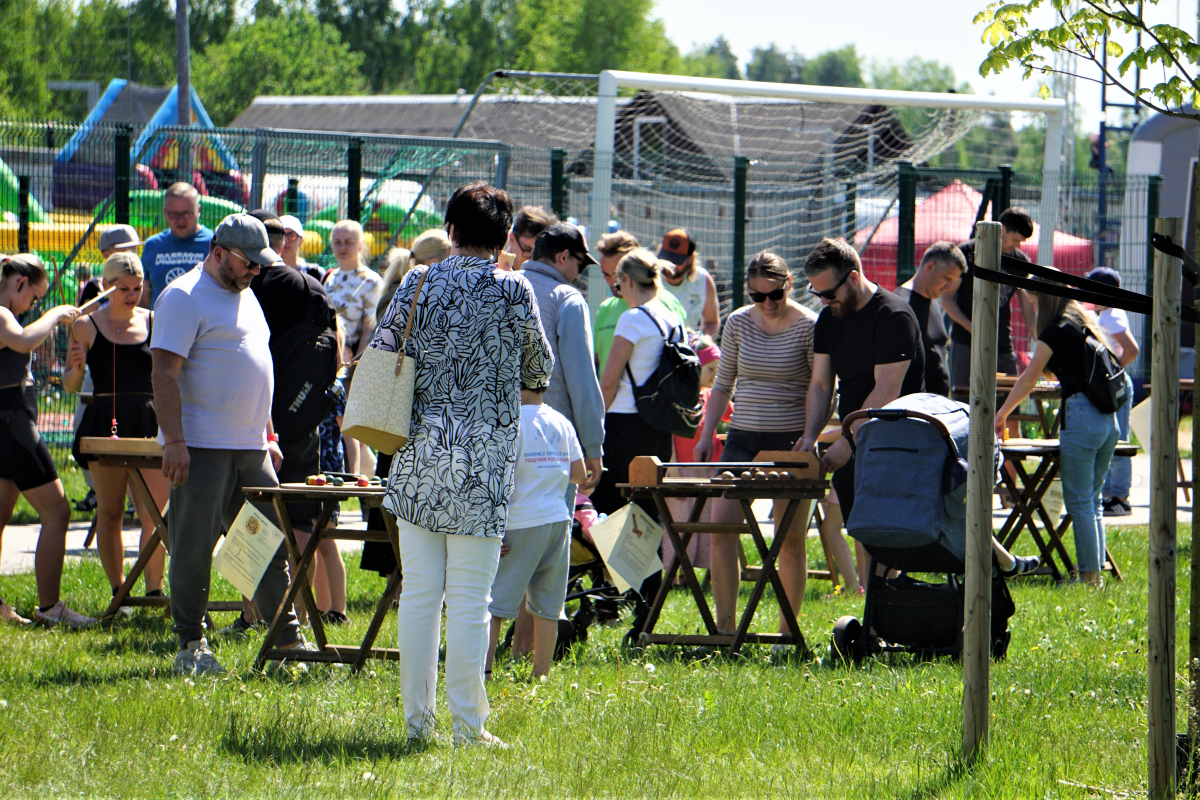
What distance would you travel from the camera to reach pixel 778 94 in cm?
1273

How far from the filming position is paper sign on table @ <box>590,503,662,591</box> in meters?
5.51

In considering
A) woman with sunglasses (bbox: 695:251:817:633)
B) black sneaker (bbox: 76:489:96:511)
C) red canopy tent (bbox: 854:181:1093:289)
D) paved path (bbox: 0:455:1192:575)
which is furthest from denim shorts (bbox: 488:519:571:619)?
red canopy tent (bbox: 854:181:1093:289)

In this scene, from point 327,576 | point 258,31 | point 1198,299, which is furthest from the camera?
point 258,31

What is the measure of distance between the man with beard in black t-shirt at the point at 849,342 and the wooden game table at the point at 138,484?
301 centimetres

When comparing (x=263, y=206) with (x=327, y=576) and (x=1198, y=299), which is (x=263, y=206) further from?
(x=1198, y=299)

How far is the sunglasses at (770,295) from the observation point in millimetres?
5953

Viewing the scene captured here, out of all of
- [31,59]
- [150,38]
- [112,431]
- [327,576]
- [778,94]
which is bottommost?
[327,576]

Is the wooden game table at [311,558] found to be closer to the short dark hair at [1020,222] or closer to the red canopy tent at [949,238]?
the short dark hair at [1020,222]

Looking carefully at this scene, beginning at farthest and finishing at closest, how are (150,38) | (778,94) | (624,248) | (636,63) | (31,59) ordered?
(636,63)
(150,38)
(31,59)
(778,94)
(624,248)

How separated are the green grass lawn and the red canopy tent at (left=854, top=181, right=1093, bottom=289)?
780 cm

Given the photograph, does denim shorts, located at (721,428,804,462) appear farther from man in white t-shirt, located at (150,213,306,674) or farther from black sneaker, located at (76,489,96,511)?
black sneaker, located at (76,489,96,511)

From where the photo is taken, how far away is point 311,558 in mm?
5469

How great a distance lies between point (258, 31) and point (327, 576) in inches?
2243

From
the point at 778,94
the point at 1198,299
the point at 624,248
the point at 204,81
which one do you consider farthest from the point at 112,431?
the point at 204,81
